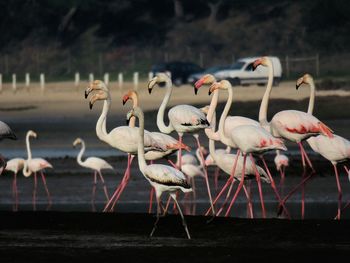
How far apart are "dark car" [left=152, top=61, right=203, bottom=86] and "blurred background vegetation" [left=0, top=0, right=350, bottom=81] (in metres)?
9.02

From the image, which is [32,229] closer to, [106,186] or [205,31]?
[106,186]

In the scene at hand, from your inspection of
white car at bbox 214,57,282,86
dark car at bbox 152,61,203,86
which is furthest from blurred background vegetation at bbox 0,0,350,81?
white car at bbox 214,57,282,86

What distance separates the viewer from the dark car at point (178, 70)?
65.1 metres

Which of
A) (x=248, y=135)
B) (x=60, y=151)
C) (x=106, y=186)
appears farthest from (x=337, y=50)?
(x=248, y=135)

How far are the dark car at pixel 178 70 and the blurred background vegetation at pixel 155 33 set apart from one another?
9.02 metres

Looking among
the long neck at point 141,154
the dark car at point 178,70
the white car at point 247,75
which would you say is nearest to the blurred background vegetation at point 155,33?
the dark car at point 178,70

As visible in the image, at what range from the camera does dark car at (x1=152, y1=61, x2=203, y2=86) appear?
213ft

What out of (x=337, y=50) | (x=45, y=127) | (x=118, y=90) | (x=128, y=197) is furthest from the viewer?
(x=337, y=50)

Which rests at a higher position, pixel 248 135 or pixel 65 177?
pixel 248 135

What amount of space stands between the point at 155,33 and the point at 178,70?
17.8 m

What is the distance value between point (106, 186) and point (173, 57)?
56787 millimetres

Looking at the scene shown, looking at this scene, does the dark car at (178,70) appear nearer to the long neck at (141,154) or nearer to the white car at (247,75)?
the white car at (247,75)

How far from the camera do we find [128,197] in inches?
849

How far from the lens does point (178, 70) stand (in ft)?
215
